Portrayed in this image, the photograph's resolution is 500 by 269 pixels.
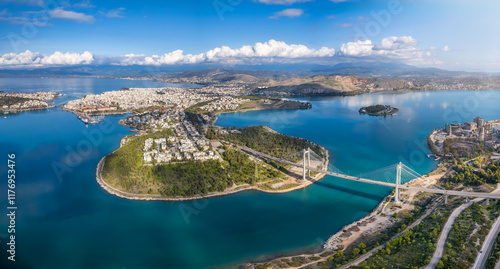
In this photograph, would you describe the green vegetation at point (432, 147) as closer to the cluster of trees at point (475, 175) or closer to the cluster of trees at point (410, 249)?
the cluster of trees at point (475, 175)

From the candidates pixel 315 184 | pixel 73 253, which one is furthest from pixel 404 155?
pixel 73 253

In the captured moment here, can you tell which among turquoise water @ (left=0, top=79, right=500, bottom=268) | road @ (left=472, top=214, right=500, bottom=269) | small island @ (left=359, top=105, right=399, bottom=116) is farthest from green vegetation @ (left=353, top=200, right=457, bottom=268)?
small island @ (left=359, top=105, right=399, bottom=116)

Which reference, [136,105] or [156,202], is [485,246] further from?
[136,105]

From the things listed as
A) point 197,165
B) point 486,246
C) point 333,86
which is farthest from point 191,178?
point 333,86

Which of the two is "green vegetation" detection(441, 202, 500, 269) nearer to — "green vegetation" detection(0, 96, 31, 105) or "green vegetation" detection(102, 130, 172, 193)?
"green vegetation" detection(102, 130, 172, 193)

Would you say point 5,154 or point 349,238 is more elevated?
point 5,154

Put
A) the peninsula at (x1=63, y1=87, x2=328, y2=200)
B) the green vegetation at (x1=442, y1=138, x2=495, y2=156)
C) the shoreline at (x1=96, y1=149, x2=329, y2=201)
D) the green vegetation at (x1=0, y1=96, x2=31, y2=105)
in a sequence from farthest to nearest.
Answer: the green vegetation at (x1=0, y1=96, x2=31, y2=105) → the green vegetation at (x1=442, y1=138, x2=495, y2=156) → the peninsula at (x1=63, y1=87, x2=328, y2=200) → the shoreline at (x1=96, y1=149, x2=329, y2=201)
